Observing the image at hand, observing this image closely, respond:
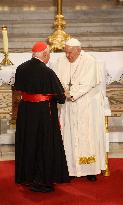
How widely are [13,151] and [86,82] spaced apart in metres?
2.13

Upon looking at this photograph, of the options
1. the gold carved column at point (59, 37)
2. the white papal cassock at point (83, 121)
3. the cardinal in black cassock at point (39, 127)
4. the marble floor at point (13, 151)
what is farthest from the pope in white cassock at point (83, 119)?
the gold carved column at point (59, 37)

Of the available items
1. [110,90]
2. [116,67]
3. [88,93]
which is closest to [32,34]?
[110,90]

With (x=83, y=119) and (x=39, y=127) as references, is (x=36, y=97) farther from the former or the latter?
(x=83, y=119)

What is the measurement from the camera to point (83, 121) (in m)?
6.75

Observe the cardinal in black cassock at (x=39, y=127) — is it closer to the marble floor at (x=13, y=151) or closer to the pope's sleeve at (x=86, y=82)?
the pope's sleeve at (x=86, y=82)

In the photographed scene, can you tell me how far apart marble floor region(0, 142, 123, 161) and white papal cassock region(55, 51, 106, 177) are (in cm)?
110

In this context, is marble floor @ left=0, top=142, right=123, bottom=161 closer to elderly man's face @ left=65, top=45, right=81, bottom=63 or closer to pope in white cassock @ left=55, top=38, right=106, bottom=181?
pope in white cassock @ left=55, top=38, right=106, bottom=181

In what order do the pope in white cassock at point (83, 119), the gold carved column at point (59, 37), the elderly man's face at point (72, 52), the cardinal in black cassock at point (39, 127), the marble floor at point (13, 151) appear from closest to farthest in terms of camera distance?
the cardinal in black cassock at point (39, 127), the elderly man's face at point (72, 52), the pope in white cassock at point (83, 119), the marble floor at point (13, 151), the gold carved column at point (59, 37)

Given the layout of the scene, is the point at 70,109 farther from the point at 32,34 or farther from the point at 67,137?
the point at 32,34

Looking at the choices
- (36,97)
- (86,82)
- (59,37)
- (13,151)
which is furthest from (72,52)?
(59,37)

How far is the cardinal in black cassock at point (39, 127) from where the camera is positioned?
6.17m

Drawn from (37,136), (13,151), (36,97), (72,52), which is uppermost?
(72,52)

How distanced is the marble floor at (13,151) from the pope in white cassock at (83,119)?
3.59ft

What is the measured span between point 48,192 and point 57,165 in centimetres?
36
